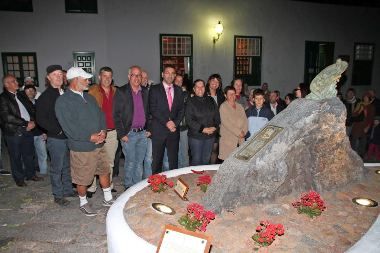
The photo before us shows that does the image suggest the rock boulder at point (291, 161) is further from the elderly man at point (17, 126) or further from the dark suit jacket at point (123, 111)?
the elderly man at point (17, 126)

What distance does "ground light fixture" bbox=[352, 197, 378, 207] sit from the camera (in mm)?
3969

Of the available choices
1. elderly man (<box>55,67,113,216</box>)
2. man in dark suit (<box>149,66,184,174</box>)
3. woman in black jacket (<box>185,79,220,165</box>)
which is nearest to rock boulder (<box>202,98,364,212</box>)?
woman in black jacket (<box>185,79,220,165</box>)

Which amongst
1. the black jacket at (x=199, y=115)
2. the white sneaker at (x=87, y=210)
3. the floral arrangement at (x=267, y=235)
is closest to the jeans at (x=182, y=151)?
→ the black jacket at (x=199, y=115)

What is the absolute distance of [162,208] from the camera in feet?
12.9

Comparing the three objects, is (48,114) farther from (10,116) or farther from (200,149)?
(200,149)

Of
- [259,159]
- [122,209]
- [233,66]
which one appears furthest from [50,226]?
[233,66]

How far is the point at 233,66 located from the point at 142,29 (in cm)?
425

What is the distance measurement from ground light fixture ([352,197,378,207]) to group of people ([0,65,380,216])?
2367 millimetres

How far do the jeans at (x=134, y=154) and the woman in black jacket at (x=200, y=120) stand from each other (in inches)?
36.0

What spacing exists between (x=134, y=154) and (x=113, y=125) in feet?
2.18

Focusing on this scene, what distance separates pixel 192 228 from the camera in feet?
11.0

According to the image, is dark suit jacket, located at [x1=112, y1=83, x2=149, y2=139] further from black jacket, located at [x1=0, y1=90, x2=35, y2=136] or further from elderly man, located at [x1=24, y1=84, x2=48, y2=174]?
elderly man, located at [x1=24, y1=84, x2=48, y2=174]

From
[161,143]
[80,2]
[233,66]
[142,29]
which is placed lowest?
[161,143]

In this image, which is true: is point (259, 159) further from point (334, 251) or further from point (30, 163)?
point (30, 163)
